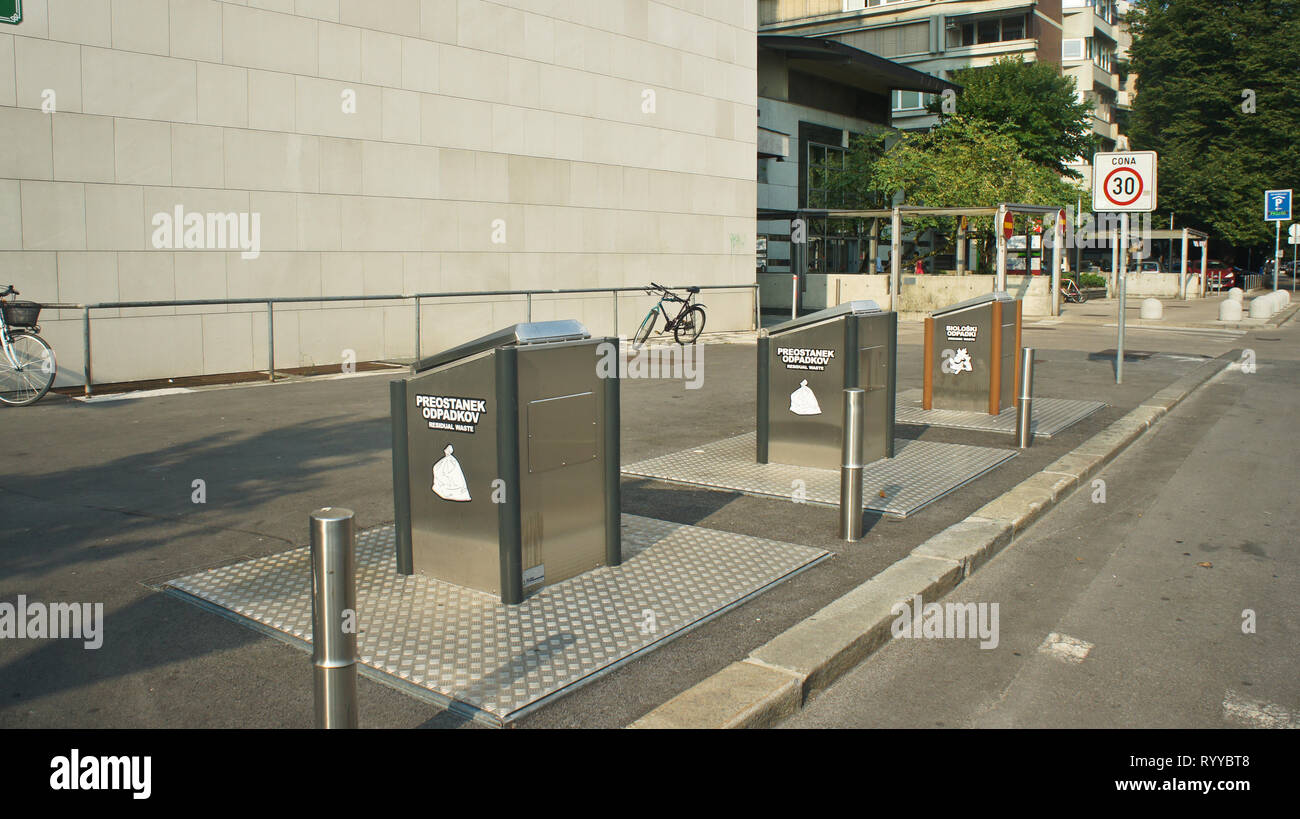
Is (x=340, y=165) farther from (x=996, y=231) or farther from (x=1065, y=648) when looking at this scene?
(x=996, y=231)

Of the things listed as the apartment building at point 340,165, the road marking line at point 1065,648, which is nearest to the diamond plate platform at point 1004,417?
the road marking line at point 1065,648

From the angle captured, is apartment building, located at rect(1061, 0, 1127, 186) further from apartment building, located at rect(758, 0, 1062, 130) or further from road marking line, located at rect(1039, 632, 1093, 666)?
road marking line, located at rect(1039, 632, 1093, 666)

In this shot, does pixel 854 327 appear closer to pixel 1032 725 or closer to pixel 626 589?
pixel 626 589

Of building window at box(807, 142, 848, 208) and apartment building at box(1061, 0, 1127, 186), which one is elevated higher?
apartment building at box(1061, 0, 1127, 186)

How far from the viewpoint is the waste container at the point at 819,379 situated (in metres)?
8.05

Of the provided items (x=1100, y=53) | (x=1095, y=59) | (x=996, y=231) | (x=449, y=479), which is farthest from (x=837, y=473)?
(x=1100, y=53)

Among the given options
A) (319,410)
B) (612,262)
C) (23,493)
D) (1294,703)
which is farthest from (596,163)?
(1294,703)

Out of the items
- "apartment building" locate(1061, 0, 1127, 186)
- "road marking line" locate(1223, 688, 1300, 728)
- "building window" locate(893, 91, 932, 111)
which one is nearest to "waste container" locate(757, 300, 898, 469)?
"road marking line" locate(1223, 688, 1300, 728)

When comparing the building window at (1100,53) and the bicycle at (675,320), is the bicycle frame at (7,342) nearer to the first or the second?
the bicycle at (675,320)

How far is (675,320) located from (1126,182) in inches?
308

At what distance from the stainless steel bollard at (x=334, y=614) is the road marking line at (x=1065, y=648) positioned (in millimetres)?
3027

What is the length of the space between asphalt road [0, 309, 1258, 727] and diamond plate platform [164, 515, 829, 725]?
11 centimetres

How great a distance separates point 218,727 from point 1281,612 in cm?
478

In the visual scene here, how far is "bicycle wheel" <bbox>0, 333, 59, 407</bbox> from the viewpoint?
1094cm
